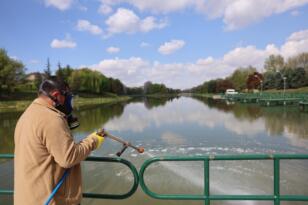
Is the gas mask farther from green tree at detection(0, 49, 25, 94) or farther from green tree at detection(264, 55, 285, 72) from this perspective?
green tree at detection(264, 55, 285, 72)

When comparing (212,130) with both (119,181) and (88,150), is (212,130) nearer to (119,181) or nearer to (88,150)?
(119,181)

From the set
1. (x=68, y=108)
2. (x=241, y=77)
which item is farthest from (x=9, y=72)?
(x=241, y=77)

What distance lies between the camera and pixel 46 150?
1738 mm

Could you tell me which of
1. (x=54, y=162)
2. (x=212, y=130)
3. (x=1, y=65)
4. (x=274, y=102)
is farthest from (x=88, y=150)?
(x=1, y=65)

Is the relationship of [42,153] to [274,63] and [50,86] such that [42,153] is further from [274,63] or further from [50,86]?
[274,63]

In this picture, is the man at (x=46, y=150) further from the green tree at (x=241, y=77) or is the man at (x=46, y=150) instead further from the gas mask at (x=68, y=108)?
the green tree at (x=241, y=77)

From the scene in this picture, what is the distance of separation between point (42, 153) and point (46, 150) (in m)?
0.03

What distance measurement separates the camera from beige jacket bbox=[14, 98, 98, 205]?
1.69 metres

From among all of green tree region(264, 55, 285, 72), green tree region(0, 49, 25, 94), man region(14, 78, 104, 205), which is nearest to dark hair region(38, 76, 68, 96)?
man region(14, 78, 104, 205)

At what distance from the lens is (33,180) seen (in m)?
1.77

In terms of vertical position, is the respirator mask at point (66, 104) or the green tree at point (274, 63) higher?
the green tree at point (274, 63)

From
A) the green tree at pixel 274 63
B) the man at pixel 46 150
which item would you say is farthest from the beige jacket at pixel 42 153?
the green tree at pixel 274 63

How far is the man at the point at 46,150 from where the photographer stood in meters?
1.69

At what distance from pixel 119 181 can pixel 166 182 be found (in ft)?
4.06
